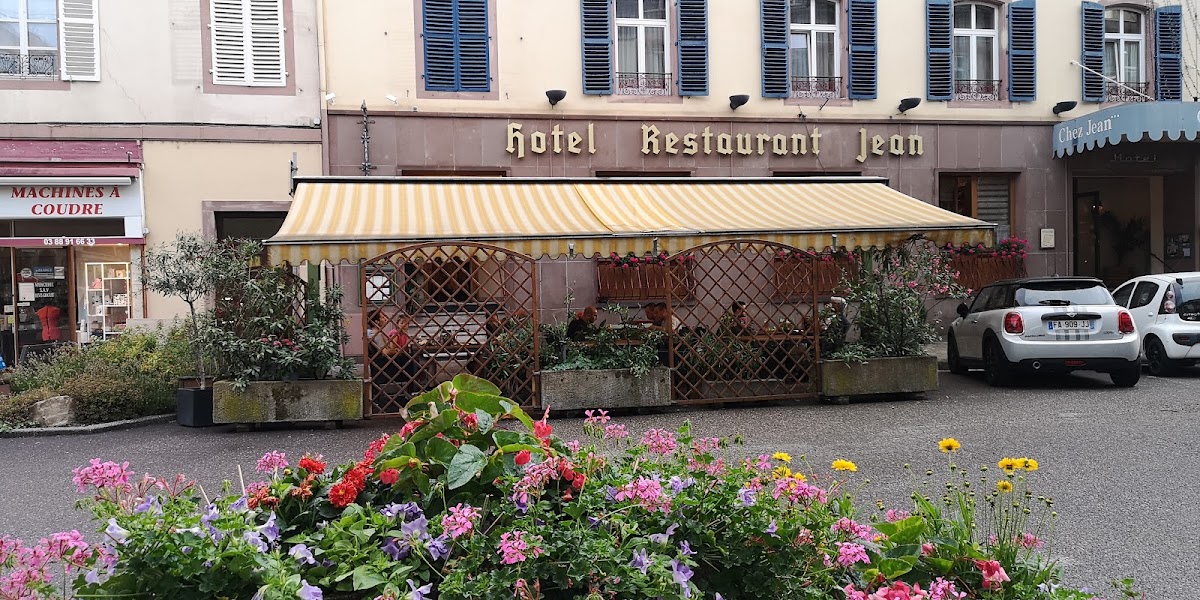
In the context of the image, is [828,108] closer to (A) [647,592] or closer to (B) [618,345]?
(B) [618,345]

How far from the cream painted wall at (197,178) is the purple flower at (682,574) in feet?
42.2

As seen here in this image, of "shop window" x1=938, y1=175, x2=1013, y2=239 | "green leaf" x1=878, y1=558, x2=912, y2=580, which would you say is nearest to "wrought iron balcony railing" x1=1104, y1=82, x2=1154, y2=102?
"shop window" x1=938, y1=175, x2=1013, y2=239

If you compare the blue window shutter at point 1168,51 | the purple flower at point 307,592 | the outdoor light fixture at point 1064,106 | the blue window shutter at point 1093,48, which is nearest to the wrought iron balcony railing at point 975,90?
the outdoor light fixture at point 1064,106

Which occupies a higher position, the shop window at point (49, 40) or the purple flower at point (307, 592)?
the shop window at point (49, 40)

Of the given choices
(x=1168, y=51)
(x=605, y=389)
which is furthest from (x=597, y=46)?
(x=1168, y=51)

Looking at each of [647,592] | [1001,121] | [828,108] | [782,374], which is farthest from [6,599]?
[1001,121]

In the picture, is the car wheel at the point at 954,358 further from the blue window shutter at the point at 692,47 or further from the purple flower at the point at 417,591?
the purple flower at the point at 417,591

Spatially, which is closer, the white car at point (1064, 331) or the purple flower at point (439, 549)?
the purple flower at point (439, 549)

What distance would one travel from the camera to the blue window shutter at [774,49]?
1560 centimetres

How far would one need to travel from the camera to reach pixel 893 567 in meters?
2.41

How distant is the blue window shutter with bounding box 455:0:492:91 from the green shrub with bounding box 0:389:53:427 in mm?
7718

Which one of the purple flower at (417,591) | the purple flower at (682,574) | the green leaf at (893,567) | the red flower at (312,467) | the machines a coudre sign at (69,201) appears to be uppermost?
the machines a coudre sign at (69,201)

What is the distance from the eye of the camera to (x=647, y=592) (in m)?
1.98

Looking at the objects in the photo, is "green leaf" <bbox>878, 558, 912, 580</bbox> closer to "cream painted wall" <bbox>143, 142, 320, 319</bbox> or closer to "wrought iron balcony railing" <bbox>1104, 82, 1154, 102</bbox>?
"cream painted wall" <bbox>143, 142, 320, 319</bbox>
